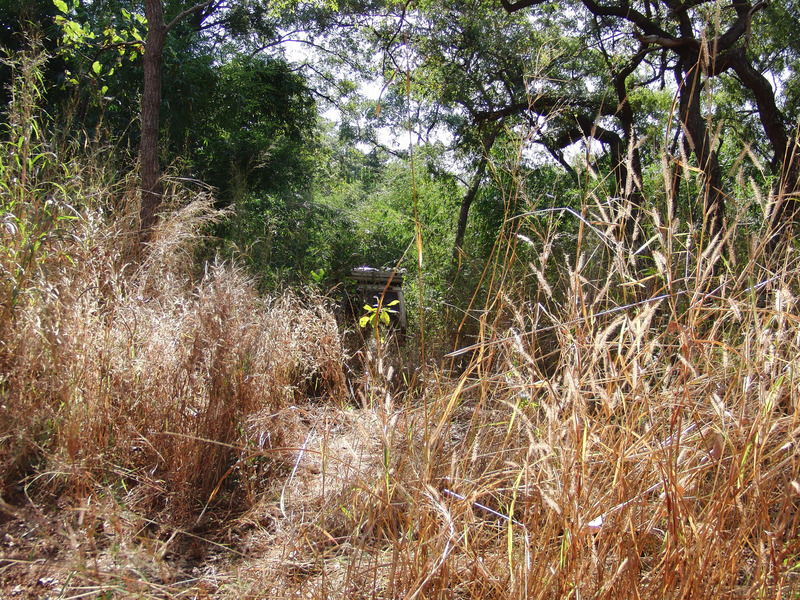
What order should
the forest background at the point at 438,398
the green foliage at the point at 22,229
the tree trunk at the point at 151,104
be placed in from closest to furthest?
the forest background at the point at 438,398 → the green foliage at the point at 22,229 → the tree trunk at the point at 151,104

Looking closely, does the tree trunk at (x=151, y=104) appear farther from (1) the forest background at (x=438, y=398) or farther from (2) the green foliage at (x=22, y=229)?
(2) the green foliage at (x=22, y=229)

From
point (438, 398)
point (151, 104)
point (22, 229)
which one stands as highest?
point (151, 104)

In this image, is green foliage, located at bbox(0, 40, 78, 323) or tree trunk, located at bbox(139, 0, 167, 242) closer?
green foliage, located at bbox(0, 40, 78, 323)

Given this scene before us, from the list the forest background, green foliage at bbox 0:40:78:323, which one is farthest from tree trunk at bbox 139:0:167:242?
green foliage at bbox 0:40:78:323

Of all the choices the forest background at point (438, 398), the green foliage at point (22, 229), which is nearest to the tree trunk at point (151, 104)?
the forest background at point (438, 398)

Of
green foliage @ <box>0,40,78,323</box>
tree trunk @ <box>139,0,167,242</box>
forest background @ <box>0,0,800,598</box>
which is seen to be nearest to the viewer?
forest background @ <box>0,0,800,598</box>

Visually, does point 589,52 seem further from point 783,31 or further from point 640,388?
point 640,388

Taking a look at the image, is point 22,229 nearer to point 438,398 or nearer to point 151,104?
point 438,398

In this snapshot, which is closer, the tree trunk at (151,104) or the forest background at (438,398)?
the forest background at (438,398)

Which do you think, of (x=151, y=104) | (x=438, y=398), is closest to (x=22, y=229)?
(x=438, y=398)

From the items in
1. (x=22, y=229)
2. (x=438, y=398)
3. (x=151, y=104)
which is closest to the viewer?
(x=438, y=398)

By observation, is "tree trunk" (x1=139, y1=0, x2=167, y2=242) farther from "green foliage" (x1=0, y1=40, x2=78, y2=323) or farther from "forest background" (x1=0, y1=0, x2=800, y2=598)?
"green foliage" (x1=0, y1=40, x2=78, y2=323)

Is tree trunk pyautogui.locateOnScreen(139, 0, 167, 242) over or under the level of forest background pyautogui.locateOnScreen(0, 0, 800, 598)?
over

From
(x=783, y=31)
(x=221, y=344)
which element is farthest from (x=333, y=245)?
(x=783, y=31)
